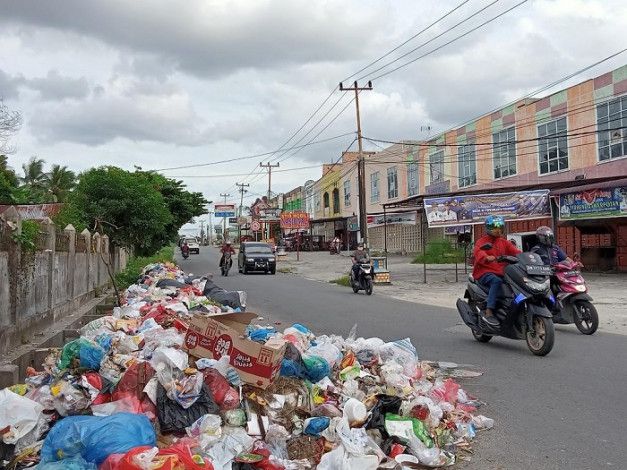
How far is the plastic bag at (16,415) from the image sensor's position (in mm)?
4152

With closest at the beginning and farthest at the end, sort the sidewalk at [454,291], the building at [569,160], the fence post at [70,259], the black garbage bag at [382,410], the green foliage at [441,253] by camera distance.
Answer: the black garbage bag at [382,410] → the fence post at [70,259] → the sidewalk at [454,291] → the building at [569,160] → the green foliage at [441,253]

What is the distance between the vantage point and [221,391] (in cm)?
477

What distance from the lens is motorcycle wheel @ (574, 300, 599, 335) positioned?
969 centimetres

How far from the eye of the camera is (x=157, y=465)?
333 centimetres

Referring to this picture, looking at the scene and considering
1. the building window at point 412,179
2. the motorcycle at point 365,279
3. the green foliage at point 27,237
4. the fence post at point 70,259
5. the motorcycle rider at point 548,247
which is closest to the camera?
the green foliage at point 27,237

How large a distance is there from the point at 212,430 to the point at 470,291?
5670 millimetres

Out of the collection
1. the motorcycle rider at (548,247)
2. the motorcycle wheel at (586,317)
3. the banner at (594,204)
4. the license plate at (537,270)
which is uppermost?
the banner at (594,204)

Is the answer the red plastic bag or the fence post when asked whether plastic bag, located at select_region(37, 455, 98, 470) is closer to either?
the red plastic bag

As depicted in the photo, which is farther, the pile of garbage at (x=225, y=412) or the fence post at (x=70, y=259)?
the fence post at (x=70, y=259)

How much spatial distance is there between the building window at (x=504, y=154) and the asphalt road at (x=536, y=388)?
2174 cm

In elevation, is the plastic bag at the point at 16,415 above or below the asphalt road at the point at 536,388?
above

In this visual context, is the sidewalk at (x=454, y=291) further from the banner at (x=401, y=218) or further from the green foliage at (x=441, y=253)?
the banner at (x=401, y=218)

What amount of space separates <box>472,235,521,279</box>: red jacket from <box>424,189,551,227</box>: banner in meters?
13.0

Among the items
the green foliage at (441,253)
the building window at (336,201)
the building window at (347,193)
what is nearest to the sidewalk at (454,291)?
the green foliage at (441,253)
